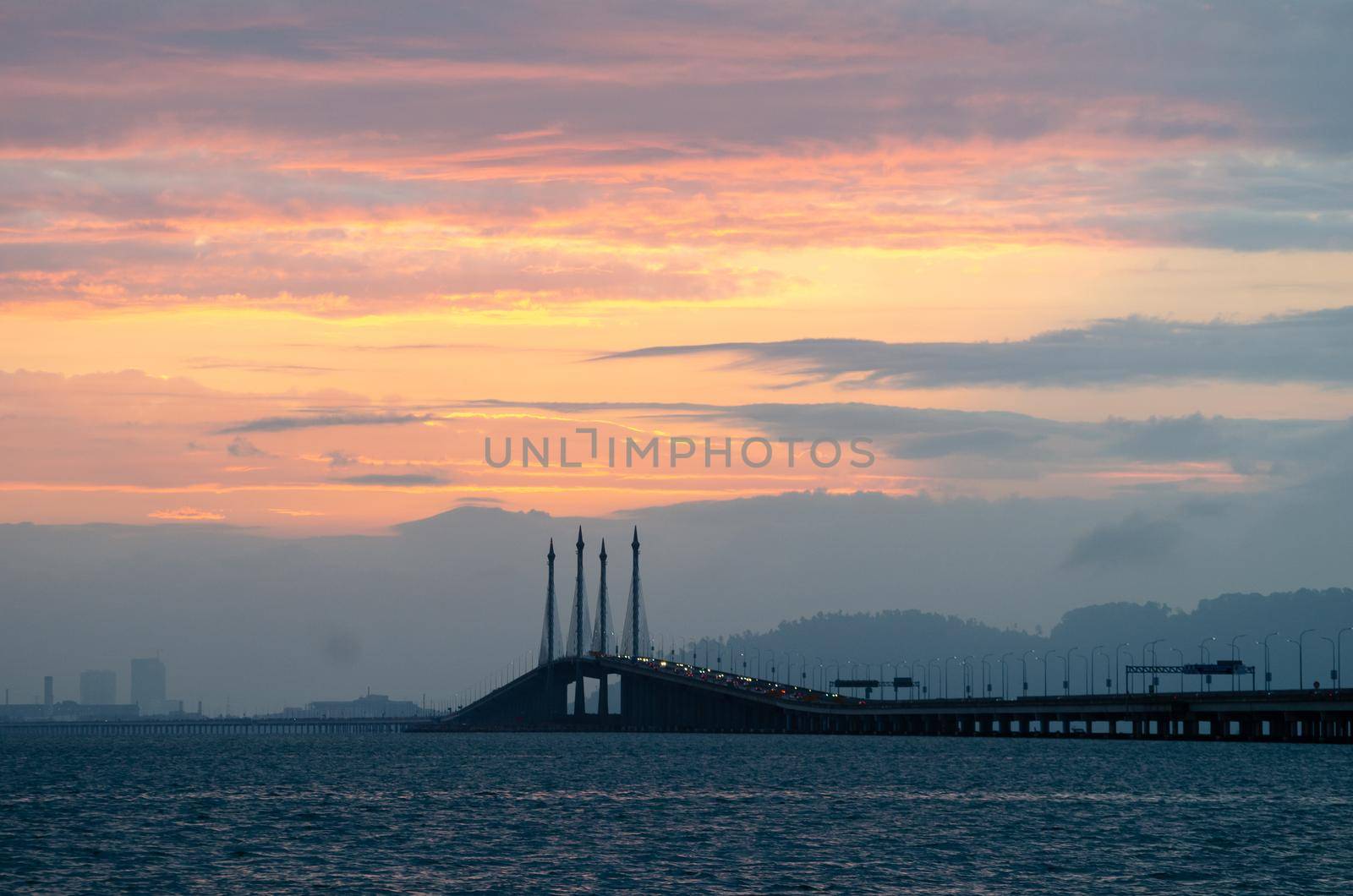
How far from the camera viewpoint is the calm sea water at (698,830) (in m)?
65.4

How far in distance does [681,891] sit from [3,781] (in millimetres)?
90839

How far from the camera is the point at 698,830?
272 ft

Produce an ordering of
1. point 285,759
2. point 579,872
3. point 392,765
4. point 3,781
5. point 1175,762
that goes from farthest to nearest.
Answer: point 285,759 < point 392,765 < point 1175,762 < point 3,781 < point 579,872

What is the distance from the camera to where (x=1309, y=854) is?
241 ft

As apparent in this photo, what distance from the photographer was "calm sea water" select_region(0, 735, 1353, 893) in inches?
2574

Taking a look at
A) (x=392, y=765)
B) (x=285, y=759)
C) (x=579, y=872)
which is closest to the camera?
(x=579, y=872)

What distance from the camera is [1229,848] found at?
75562mm

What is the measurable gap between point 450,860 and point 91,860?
14.3 meters

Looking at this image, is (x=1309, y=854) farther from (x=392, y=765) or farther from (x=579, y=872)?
(x=392, y=765)

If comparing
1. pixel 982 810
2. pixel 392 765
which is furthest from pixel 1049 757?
pixel 982 810

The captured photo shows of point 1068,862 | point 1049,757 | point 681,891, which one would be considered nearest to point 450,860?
point 681,891

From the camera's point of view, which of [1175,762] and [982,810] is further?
[1175,762]

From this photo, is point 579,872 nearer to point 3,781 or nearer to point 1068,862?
point 1068,862

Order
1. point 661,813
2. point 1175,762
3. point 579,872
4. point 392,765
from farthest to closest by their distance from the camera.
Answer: point 392,765
point 1175,762
point 661,813
point 579,872
